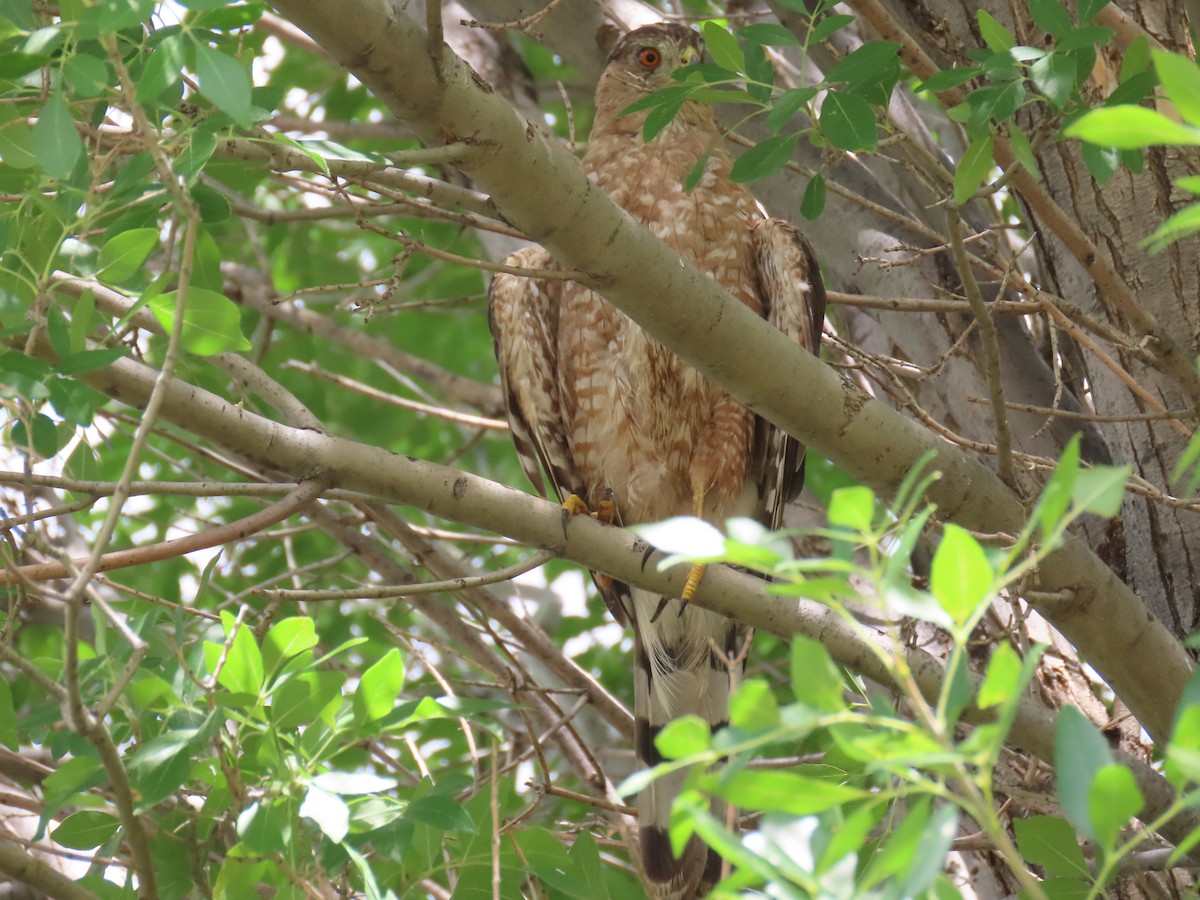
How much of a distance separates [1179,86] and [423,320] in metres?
5.48

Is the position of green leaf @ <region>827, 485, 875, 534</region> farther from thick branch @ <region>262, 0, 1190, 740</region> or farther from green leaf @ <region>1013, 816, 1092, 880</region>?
green leaf @ <region>1013, 816, 1092, 880</region>

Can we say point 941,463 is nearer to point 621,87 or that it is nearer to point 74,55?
point 74,55

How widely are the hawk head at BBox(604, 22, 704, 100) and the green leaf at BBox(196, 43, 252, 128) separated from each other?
8.70ft

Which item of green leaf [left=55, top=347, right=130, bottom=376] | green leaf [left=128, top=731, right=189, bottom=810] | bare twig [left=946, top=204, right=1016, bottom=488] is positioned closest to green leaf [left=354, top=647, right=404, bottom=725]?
green leaf [left=128, top=731, right=189, bottom=810]

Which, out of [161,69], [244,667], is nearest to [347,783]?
[244,667]

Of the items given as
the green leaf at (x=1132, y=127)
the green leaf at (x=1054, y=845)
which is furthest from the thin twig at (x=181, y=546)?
the green leaf at (x=1054, y=845)

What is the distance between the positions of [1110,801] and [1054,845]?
Answer: 4.71 feet

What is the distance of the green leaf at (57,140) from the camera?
67.2 inches

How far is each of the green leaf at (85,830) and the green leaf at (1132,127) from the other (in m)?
2.24

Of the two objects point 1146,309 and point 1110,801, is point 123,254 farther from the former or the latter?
point 1146,309

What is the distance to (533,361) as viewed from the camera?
389cm

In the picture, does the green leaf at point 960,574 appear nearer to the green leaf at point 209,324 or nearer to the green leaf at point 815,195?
the green leaf at point 209,324

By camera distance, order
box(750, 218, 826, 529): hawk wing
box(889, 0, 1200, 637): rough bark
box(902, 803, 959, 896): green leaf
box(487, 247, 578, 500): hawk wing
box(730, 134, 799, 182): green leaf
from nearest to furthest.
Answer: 1. box(902, 803, 959, 896): green leaf
2. box(730, 134, 799, 182): green leaf
3. box(889, 0, 1200, 637): rough bark
4. box(750, 218, 826, 529): hawk wing
5. box(487, 247, 578, 500): hawk wing

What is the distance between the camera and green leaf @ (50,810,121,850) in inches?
94.2
